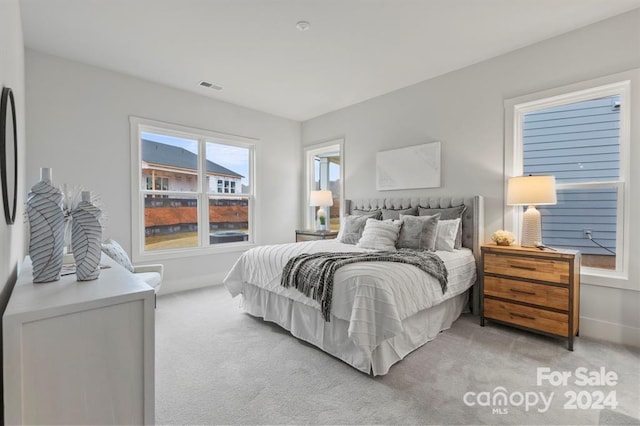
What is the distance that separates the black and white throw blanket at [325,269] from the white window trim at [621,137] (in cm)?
122

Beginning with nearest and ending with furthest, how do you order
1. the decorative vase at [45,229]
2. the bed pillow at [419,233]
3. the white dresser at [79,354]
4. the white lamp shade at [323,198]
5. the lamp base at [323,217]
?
the white dresser at [79,354]
the decorative vase at [45,229]
the bed pillow at [419,233]
the white lamp shade at [323,198]
the lamp base at [323,217]

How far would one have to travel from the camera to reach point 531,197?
271 cm

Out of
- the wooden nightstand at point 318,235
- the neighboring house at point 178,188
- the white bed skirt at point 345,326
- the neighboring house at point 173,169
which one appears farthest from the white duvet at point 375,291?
the neighboring house at point 173,169

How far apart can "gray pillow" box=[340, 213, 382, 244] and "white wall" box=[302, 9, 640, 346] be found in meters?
0.71

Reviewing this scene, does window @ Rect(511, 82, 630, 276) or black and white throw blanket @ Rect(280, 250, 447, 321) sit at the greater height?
window @ Rect(511, 82, 630, 276)

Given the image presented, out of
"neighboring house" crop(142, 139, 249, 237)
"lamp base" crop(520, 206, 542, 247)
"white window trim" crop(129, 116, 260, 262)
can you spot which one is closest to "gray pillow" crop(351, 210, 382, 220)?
"lamp base" crop(520, 206, 542, 247)

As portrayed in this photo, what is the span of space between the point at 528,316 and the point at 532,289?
246mm

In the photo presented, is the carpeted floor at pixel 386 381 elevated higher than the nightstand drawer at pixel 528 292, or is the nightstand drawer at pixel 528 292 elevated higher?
the nightstand drawer at pixel 528 292

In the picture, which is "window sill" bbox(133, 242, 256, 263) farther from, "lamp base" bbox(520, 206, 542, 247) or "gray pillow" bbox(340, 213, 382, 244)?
"lamp base" bbox(520, 206, 542, 247)

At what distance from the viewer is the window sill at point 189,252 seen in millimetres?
3873

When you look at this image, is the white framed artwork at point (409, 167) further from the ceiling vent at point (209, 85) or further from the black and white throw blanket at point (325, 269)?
the ceiling vent at point (209, 85)

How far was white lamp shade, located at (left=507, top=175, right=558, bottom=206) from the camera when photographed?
2.67 m

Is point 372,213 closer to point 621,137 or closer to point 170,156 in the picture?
point 621,137

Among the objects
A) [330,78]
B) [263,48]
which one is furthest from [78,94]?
[330,78]
